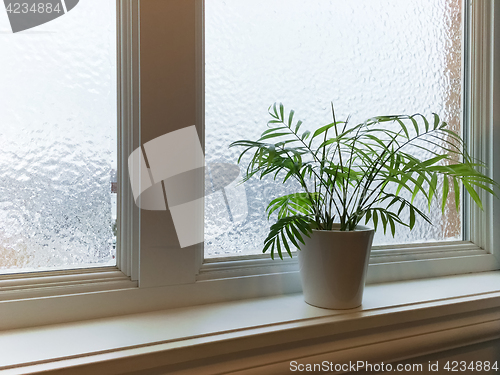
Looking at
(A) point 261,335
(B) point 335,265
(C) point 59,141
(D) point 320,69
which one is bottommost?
(A) point 261,335

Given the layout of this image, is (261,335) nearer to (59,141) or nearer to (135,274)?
(135,274)

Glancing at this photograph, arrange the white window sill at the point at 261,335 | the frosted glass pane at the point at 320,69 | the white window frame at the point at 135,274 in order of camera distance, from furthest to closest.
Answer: the frosted glass pane at the point at 320,69
the white window frame at the point at 135,274
the white window sill at the point at 261,335

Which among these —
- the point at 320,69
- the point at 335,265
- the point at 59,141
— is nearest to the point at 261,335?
the point at 335,265

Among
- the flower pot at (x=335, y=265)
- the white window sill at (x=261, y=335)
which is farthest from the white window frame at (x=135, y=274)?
the flower pot at (x=335, y=265)

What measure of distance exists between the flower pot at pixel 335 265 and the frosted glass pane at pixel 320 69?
0.18m

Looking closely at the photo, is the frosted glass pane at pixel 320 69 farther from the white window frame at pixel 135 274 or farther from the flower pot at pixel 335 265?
the flower pot at pixel 335 265

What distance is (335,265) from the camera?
80 cm

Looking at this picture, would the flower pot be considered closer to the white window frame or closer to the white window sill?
the white window sill

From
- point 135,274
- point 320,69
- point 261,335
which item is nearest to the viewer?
point 261,335

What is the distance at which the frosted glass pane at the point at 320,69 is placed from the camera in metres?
0.92

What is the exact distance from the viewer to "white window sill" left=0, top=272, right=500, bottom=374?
2.03 feet

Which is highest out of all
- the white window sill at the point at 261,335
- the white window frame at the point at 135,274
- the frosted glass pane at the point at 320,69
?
the frosted glass pane at the point at 320,69

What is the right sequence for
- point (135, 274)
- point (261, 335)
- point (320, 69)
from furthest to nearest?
1. point (320, 69)
2. point (135, 274)
3. point (261, 335)

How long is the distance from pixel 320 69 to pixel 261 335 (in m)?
0.66
